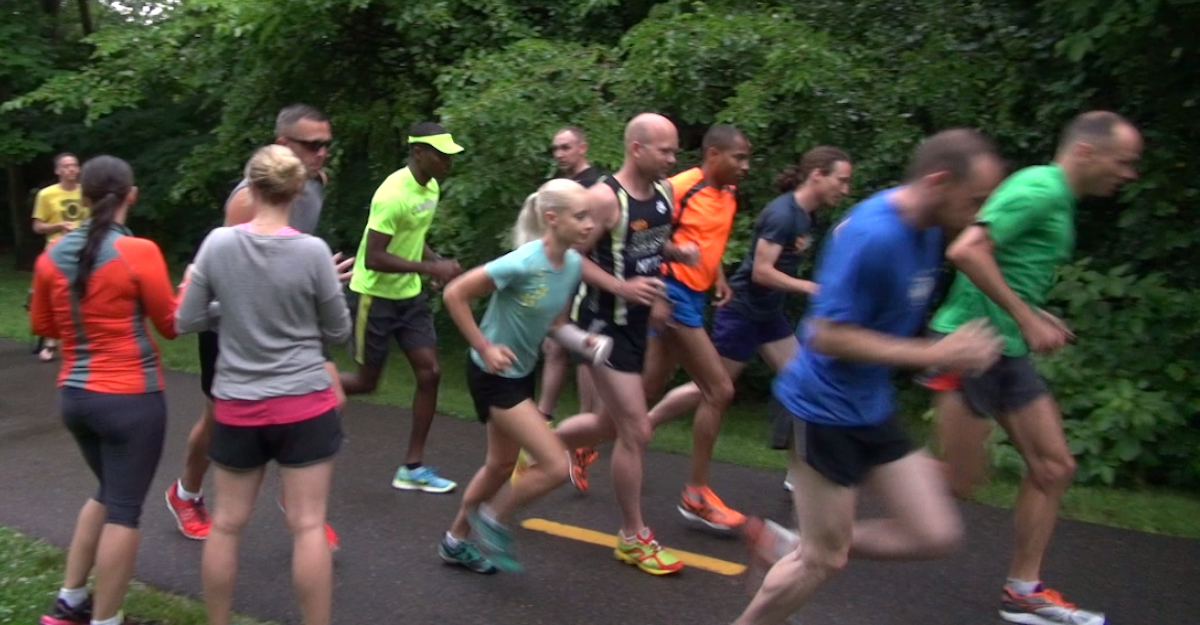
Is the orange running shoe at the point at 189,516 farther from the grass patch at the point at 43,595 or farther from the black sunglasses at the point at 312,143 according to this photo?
the black sunglasses at the point at 312,143

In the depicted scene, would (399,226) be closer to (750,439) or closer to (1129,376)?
(750,439)

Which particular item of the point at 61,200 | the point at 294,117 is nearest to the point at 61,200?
the point at 61,200

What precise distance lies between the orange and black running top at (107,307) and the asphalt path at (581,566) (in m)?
1.17

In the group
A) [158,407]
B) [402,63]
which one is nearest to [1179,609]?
[158,407]

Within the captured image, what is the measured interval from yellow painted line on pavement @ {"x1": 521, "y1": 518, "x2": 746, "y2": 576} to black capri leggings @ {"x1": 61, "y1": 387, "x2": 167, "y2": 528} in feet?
6.98

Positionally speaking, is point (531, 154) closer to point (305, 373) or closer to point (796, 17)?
point (796, 17)

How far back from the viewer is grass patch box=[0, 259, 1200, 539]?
6.21m

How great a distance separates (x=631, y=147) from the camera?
5160 mm

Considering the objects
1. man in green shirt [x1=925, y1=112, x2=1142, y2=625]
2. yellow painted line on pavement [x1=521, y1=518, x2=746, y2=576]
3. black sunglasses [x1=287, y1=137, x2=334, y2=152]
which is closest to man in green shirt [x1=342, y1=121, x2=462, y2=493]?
yellow painted line on pavement [x1=521, y1=518, x2=746, y2=576]

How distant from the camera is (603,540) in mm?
5723

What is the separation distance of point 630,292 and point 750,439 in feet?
10.9

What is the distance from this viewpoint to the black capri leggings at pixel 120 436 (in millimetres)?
4141

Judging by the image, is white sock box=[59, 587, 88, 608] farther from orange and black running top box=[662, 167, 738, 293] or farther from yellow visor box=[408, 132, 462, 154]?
orange and black running top box=[662, 167, 738, 293]

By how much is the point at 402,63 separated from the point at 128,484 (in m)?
7.80
